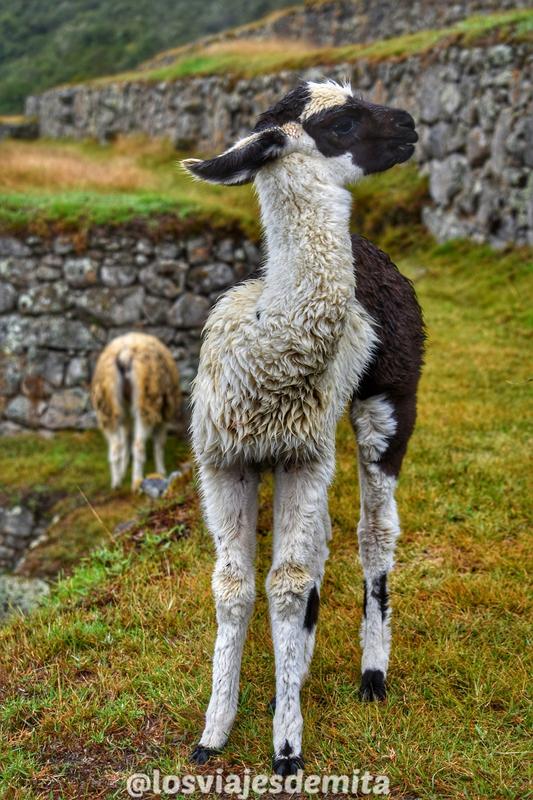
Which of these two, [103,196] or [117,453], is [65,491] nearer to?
[117,453]

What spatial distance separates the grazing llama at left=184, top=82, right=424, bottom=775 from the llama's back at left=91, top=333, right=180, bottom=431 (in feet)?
18.9

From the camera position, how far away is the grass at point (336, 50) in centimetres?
1077

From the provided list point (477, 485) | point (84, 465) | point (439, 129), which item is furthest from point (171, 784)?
point (439, 129)

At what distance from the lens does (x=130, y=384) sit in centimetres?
845

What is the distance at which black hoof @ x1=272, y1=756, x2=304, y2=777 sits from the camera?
8.17 ft

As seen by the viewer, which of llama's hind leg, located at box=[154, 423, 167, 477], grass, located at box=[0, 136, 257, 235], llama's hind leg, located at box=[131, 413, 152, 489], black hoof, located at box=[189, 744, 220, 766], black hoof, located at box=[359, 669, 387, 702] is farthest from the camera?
grass, located at box=[0, 136, 257, 235]

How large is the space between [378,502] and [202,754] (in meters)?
1.11

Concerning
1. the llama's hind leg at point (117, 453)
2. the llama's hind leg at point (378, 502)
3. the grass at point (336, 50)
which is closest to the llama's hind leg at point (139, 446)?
the llama's hind leg at point (117, 453)

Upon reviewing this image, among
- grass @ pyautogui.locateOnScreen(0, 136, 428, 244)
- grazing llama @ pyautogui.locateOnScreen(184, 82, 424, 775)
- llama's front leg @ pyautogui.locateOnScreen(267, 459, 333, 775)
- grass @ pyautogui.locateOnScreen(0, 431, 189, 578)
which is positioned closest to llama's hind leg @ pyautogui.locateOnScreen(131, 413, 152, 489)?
grass @ pyautogui.locateOnScreen(0, 431, 189, 578)

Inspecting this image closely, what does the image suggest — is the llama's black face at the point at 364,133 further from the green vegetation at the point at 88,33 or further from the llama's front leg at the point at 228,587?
the green vegetation at the point at 88,33

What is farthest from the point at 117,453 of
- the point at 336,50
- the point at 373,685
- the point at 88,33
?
the point at 88,33

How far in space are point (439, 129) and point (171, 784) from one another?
10.7 metres

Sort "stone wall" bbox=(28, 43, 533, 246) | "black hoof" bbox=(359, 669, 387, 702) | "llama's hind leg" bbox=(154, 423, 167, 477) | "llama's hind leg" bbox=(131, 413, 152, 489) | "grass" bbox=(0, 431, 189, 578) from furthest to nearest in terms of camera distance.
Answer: "stone wall" bbox=(28, 43, 533, 246)
"llama's hind leg" bbox=(154, 423, 167, 477)
"llama's hind leg" bbox=(131, 413, 152, 489)
"grass" bbox=(0, 431, 189, 578)
"black hoof" bbox=(359, 669, 387, 702)

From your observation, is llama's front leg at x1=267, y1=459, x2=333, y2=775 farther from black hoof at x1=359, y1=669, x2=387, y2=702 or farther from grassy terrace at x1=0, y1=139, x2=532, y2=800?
black hoof at x1=359, y1=669, x2=387, y2=702
